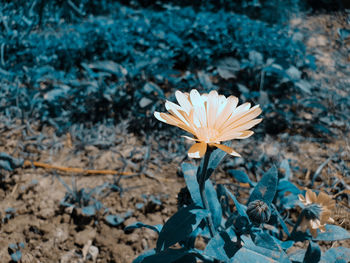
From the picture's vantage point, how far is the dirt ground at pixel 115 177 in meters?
1.61

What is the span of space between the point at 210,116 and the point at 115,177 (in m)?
1.15

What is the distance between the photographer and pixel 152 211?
1.79 metres

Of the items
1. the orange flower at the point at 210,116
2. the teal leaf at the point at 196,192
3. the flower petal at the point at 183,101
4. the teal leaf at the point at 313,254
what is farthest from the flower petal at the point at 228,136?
the teal leaf at the point at 313,254

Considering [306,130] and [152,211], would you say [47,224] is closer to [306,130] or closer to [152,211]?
[152,211]

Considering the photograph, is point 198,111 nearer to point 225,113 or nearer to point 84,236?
point 225,113

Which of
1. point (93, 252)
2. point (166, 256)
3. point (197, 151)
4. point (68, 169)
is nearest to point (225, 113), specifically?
point (197, 151)

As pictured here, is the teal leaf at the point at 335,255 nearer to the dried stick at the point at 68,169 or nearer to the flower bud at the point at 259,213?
the flower bud at the point at 259,213

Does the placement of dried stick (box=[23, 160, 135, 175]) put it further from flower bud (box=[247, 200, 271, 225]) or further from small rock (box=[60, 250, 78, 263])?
flower bud (box=[247, 200, 271, 225])

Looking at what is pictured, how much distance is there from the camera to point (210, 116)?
96 cm

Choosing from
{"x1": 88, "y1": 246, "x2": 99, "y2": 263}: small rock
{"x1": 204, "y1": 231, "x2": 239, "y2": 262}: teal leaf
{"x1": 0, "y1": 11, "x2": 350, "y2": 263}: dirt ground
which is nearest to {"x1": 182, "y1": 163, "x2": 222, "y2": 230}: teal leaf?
{"x1": 204, "y1": 231, "x2": 239, "y2": 262}: teal leaf

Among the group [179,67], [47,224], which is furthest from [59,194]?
[179,67]

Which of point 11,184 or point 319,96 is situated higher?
point 319,96

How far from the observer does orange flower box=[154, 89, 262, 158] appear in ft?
2.81

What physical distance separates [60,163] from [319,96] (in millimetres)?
1990
